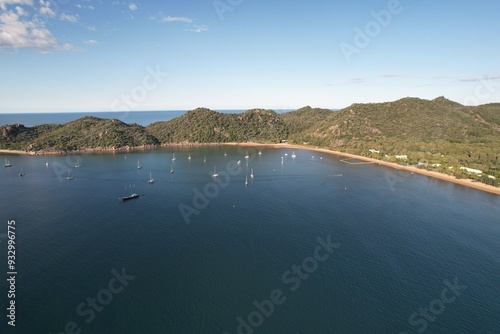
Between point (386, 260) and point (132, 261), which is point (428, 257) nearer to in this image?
point (386, 260)

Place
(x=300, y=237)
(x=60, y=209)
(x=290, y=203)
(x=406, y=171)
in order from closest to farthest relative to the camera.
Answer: (x=300, y=237), (x=60, y=209), (x=290, y=203), (x=406, y=171)

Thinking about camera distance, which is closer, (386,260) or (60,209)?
(386,260)

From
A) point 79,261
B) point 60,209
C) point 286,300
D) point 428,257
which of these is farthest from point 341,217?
point 60,209
